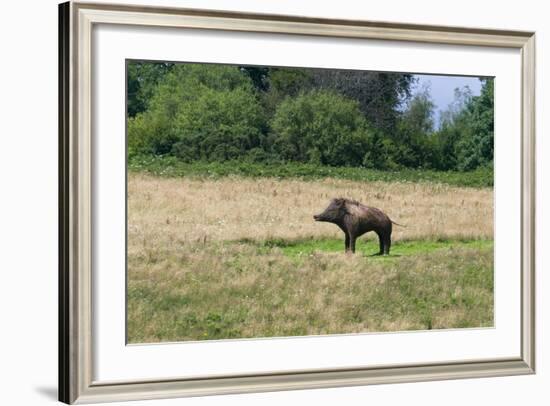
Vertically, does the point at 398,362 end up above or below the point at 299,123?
below

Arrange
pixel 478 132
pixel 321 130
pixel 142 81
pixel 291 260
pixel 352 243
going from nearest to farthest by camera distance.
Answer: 1. pixel 142 81
2. pixel 291 260
3. pixel 352 243
4. pixel 321 130
5. pixel 478 132

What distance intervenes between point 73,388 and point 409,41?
3761mm

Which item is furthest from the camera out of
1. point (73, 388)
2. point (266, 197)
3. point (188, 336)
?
point (266, 197)

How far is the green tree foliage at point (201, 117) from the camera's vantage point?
7555 millimetres

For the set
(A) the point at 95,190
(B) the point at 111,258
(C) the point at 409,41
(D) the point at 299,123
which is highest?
(C) the point at 409,41

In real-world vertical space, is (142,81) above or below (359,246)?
above

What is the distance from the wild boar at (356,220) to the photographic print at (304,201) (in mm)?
12

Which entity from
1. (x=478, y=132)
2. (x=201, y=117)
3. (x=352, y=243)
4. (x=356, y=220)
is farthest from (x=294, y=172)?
(x=478, y=132)

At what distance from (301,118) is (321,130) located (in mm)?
246

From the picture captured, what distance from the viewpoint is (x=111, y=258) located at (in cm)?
713

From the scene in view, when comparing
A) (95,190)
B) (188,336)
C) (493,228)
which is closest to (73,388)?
(188,336)

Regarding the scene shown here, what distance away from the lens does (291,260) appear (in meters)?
8.02

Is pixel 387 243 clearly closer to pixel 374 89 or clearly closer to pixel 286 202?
pixel 286 202

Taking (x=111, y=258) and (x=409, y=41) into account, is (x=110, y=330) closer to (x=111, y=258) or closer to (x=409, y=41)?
(x=111, y=258)
